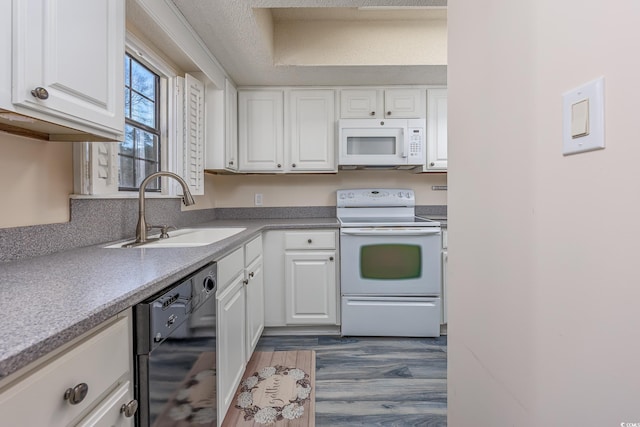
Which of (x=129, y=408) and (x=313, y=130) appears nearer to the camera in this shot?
(x=129, y=408)

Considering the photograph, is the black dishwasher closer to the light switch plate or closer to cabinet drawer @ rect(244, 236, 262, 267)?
cabinet drawer @ rect(244, 236, 262, 267)

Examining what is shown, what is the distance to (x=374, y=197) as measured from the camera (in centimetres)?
286

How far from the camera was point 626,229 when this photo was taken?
1.44 ft

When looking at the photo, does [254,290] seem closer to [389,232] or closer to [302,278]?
[302,278]

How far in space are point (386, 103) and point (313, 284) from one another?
1.65 m

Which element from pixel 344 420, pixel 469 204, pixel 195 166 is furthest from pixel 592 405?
pixel 195 166

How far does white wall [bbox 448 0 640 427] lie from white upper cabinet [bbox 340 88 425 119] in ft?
5.72

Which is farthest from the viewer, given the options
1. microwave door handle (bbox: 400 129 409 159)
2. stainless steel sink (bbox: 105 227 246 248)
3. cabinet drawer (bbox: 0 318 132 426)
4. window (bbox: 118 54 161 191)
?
microwave door handle (bbox: 400 129 409 159)

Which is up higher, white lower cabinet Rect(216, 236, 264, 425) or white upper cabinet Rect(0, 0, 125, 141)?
white upper cabinet Rect(0, 0, 125, 141)

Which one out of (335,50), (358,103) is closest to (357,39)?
(335,50)

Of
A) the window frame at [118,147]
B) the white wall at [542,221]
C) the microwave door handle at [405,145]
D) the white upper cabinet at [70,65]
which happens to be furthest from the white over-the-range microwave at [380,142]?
the white upper cabinet at [70,65]

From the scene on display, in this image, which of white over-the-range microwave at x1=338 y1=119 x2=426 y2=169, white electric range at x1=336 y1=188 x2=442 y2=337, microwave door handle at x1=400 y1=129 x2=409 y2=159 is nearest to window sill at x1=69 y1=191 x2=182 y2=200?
white electric range at x1=336 y1=188 x2=442 y2=337

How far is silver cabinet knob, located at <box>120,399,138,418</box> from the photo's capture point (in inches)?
26.5

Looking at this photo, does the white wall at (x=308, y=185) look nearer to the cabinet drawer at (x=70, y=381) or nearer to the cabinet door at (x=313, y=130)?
the cabinet door at (x=313, y=130)
